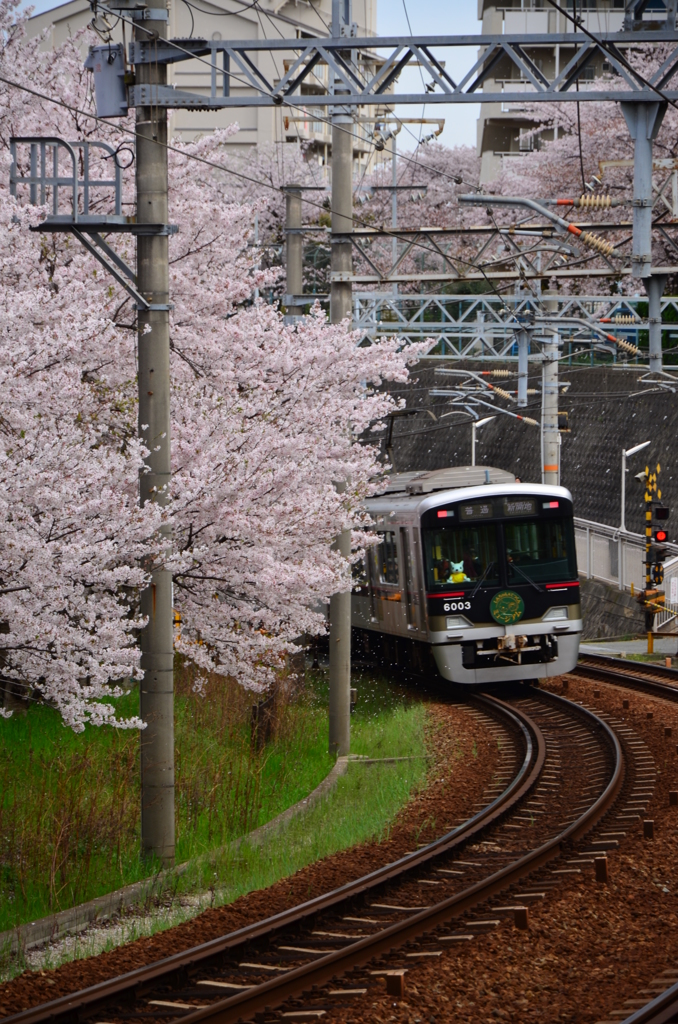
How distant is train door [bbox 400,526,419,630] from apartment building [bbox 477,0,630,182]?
36386 mm

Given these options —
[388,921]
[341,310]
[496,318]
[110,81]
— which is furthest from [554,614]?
[496,318]

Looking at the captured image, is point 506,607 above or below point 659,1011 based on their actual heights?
above

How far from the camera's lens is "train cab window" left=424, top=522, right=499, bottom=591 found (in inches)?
684

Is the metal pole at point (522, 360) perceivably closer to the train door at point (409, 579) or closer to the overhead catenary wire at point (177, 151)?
the train door at point (409, 579)

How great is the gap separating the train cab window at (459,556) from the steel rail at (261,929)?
16.5 feet

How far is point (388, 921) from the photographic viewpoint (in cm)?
780

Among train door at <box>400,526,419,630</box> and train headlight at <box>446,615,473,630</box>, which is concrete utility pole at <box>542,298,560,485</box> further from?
train headlight at <box>446,615,473,630</box>

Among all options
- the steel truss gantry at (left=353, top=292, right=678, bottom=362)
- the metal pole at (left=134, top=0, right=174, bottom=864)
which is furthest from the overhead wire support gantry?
the steel truss gantry at (left=353, top=292, right=678, bottom=362)

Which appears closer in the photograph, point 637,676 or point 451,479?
point 451,479

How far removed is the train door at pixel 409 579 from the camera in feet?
59.2

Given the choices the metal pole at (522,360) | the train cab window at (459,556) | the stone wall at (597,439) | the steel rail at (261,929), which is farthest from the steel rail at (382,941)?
the stone wall at (597,439)

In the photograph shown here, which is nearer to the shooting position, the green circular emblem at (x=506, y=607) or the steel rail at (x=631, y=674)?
the green circular emblem at (x=506, y=607)

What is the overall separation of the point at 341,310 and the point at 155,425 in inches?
206

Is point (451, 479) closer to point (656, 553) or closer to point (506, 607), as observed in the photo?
point (506, 607)
